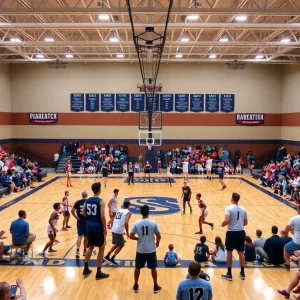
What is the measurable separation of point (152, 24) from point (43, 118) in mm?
17013

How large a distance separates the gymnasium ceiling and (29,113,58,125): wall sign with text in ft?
15.3

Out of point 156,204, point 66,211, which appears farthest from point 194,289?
point 156,204

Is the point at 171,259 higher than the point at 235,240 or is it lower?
lower

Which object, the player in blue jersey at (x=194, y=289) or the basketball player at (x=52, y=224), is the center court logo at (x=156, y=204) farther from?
the player in blue jersey at (x=194, y=289)

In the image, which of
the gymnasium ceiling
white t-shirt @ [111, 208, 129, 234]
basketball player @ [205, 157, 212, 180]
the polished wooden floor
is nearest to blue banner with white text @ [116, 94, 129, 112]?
the gymnasium ceiling

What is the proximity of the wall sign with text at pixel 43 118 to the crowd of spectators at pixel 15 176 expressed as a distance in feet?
17.0

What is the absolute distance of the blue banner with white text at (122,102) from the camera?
97.1 ft

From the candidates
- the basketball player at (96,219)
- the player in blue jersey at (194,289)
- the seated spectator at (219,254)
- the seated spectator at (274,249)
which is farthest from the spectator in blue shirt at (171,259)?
the player in blue jersey at (194,289)

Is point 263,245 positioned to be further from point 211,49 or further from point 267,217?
point 211,49

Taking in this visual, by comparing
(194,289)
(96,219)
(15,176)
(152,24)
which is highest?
(152,24)

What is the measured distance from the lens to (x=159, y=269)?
28.1 feet

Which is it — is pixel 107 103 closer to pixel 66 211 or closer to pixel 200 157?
pixel 200 157

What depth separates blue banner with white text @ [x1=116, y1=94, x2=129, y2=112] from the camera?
29.6m

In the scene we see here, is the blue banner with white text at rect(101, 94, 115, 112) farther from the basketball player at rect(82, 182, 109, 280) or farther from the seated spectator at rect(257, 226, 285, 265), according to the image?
the basketball player at rect(82, 182, 109, 280)
